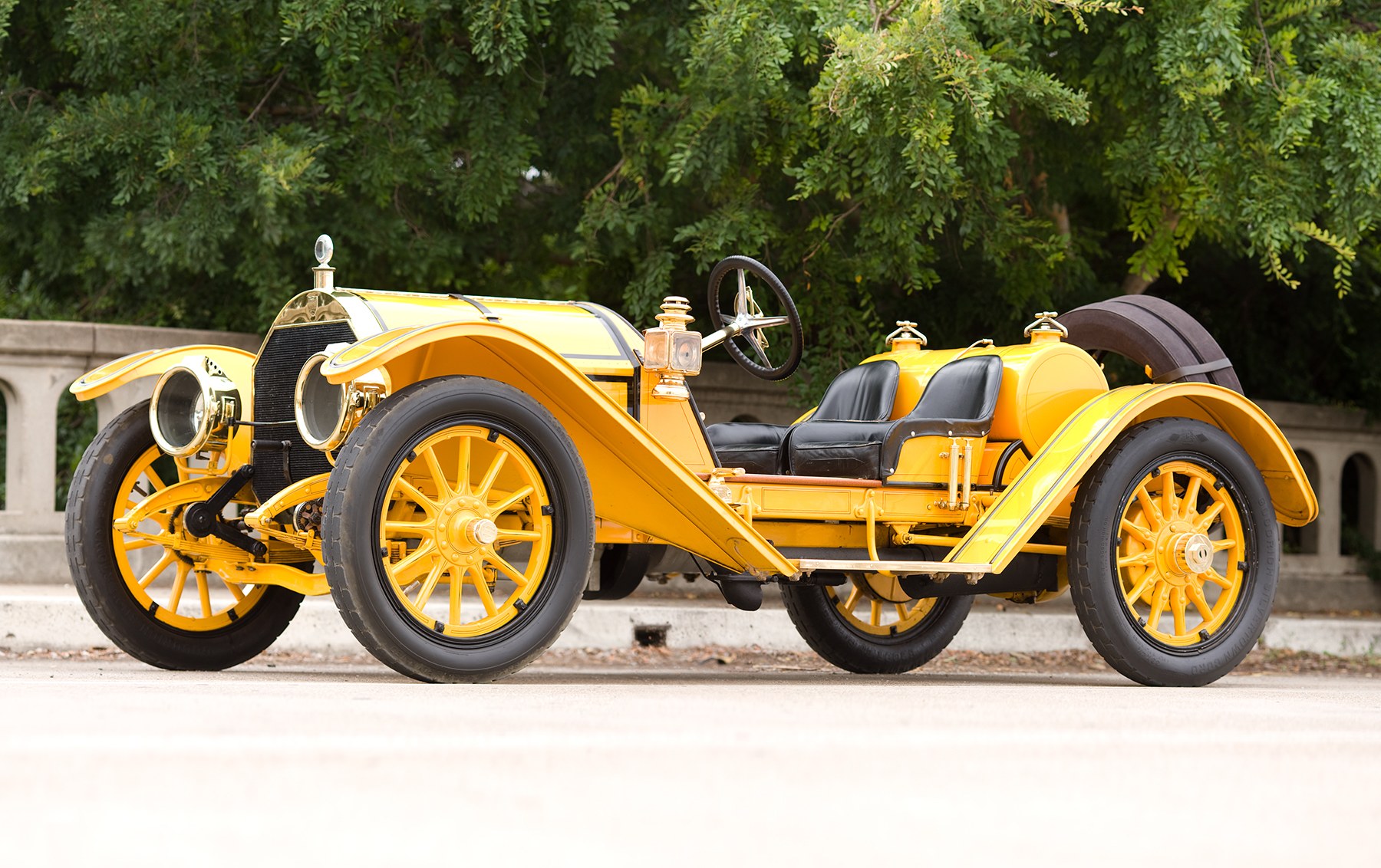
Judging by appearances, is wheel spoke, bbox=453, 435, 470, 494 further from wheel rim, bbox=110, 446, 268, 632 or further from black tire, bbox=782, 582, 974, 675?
black tire, bbox=782, 582, 974, 675

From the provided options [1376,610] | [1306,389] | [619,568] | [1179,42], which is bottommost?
[1376,610]

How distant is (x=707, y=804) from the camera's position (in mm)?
2959

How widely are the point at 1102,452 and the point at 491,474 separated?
263 cm

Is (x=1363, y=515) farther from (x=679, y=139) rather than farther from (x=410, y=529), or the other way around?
(x=410, y=529)

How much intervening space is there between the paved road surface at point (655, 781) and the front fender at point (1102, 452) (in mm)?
1417

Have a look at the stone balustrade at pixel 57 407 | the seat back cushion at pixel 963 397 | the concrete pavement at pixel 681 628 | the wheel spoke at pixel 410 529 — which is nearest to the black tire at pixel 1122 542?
the seat back cushion at pixel 963 397

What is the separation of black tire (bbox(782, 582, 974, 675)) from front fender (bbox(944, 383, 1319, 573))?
4.00ft

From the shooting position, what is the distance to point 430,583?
207 inches

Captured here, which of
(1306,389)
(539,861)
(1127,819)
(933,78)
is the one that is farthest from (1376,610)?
(539,861)

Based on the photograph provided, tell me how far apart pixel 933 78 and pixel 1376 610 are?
7.18m

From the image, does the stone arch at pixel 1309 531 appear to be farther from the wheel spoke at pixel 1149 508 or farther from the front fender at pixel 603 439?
the front fender at pixel 603 439

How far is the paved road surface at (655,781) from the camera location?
2.61 m

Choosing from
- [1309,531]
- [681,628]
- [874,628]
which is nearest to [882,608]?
[874,628]

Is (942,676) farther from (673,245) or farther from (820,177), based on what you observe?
(673,245)
